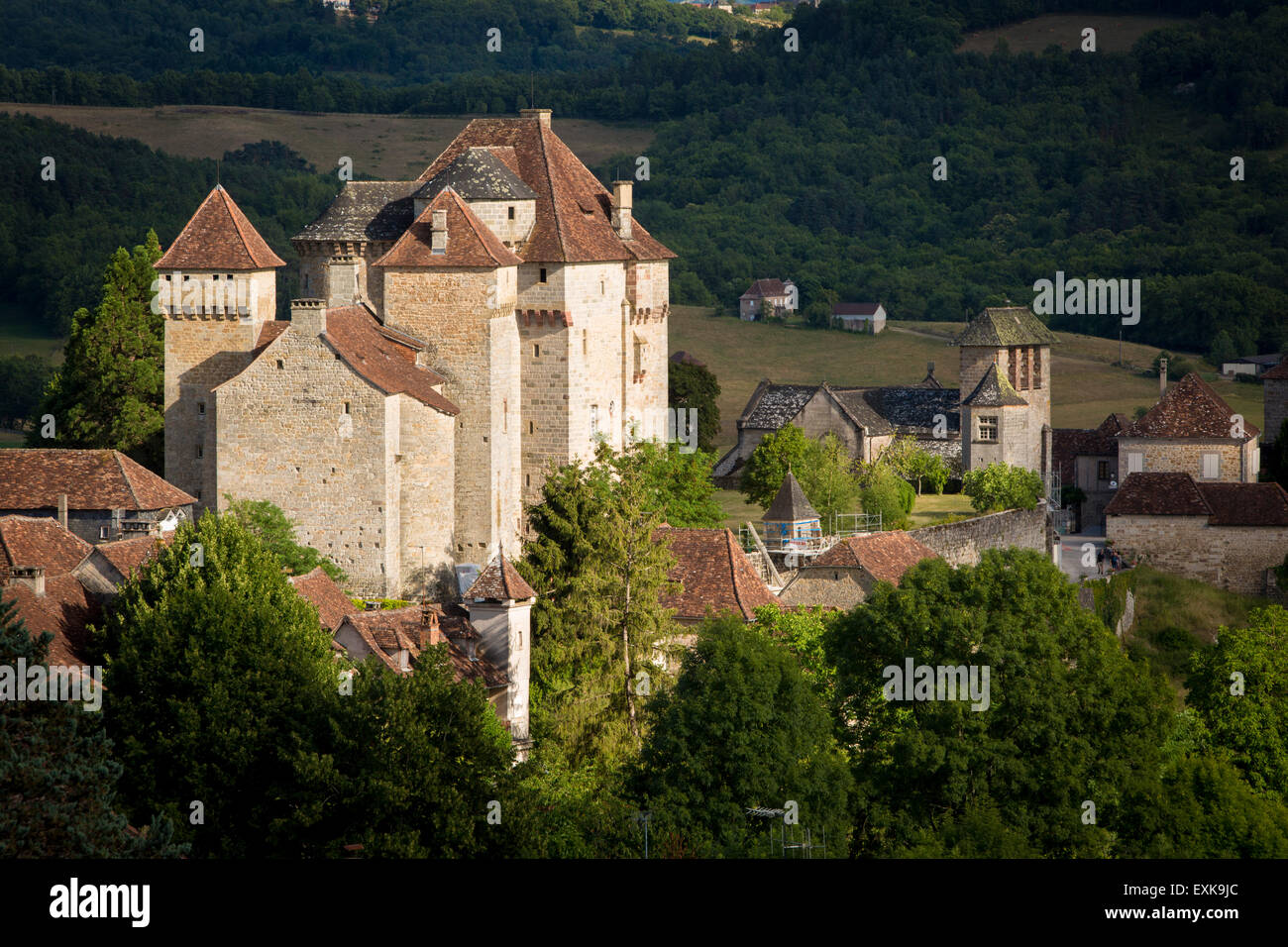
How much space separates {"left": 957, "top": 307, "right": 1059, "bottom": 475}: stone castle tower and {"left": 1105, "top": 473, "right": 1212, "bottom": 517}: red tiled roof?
6.78 m

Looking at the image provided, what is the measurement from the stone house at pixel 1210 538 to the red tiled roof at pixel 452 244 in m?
29.2

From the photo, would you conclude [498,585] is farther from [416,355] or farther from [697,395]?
[697,395]

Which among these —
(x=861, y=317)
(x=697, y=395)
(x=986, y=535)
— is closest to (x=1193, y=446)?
(x=986, y=535)

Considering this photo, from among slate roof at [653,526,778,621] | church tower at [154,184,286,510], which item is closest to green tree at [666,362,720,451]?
slate roof at [653,526,778,621]

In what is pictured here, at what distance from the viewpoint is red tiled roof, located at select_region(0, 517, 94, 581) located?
4769cm

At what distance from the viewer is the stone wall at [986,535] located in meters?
70.4

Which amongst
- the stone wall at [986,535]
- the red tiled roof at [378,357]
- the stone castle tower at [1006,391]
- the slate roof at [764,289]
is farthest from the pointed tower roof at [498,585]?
the slate roof at [764,289]

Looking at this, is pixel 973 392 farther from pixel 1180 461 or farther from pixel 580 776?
pixel 580 776

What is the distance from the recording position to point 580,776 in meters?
45.2

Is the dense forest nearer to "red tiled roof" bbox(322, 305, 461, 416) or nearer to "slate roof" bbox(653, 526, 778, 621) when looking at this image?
"red tiled roof" bbox(322, 305, 461, 416)

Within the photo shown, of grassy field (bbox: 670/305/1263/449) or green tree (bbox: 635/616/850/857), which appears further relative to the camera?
grassy field (bbox: 670/305/1263/449)

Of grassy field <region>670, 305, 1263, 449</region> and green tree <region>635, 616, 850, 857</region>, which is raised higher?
grassy field <region>670, 305, 1263, 449</region>

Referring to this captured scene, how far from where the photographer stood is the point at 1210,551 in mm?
79000
